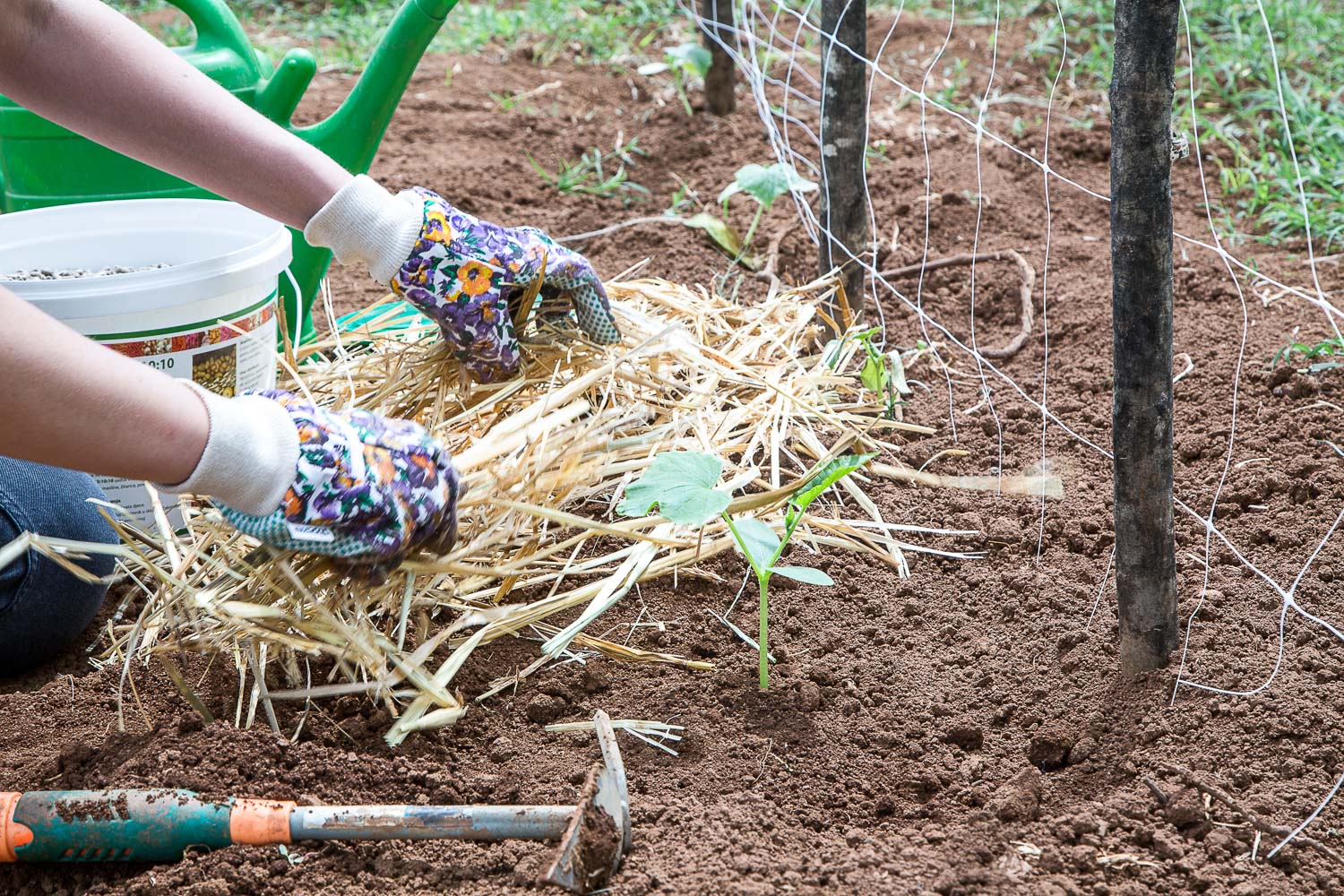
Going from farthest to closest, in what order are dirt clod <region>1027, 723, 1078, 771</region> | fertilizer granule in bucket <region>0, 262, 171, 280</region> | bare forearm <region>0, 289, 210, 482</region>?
fertilizer granule in bucket <region>0, 262, 171, 280</region>, dirt clod <region>1027, 723, 1078, 771</region>, bare forearm <region>0, 289, 210, 482</region>

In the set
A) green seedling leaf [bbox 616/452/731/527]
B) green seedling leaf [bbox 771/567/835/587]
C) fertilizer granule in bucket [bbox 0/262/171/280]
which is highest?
fertilizer granule in bucket [bbox 0/262/171/280]

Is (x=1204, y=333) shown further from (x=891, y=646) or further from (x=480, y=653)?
(x=480, y=653)

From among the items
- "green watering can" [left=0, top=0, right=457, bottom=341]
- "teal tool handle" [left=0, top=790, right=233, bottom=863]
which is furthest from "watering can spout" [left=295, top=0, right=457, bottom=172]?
"teal tool handle" [left=0, top=790, right=233, bottom=863]

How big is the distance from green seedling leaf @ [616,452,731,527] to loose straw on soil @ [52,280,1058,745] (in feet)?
0.24

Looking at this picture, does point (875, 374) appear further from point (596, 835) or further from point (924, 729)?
point (596, 835)

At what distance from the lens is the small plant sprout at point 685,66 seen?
2.80 metres

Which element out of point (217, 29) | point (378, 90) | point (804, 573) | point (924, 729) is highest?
point (217, 29)

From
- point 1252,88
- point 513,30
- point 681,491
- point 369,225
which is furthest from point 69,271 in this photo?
point 1252,88

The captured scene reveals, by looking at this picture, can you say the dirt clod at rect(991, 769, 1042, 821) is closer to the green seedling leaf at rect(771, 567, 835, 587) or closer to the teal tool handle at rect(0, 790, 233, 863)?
the green seedling leaf at rect(771, 567, 835, 587)

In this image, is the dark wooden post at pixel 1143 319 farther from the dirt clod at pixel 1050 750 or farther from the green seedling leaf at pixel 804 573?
the green seedling leaf at pixel 804 573

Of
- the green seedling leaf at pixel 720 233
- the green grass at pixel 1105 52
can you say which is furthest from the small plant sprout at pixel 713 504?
the green grass at pixel 1105 52

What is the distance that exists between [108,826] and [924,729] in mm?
831

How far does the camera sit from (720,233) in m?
2.36

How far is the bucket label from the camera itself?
4.96ft
